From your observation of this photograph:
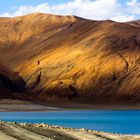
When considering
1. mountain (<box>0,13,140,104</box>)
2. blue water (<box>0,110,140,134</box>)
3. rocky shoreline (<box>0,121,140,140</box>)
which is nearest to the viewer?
rocky shoreline (<box>0,121,140,140</box>)

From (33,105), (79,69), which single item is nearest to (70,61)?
(79,69)

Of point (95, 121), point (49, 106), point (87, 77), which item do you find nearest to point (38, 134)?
point (95, 121)

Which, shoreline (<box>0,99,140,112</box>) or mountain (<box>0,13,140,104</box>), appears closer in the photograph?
shoreline (<box>0,99,140,112</box>)

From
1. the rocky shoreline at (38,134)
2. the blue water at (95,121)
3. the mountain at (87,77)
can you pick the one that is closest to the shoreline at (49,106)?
the mountain at (87,77)

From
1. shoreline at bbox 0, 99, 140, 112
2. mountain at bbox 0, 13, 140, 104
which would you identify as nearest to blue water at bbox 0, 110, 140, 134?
shoreline at bbox 0, 99, 140, 112

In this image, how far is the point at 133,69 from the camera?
185375 mm

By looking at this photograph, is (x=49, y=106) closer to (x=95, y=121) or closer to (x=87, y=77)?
(x=87, y=77)

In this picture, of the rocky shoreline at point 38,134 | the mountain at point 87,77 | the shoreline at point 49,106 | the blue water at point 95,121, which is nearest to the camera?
the rocky shoreline at point 38,134

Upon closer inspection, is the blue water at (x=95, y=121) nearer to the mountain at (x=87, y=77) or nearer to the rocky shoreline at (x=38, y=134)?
the rocky shoreline at (x=38, y=134)

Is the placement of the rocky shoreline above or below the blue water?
below

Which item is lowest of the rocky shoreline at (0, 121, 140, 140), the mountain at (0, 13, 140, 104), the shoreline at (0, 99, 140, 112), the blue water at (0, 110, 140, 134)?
the rocky shoreline at (0, 121, 140, 140)

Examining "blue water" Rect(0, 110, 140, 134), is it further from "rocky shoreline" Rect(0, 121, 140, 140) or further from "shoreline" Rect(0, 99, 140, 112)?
"shoreline" Rect(0, 99, 140, 112)

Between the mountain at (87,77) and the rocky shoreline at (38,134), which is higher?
the mountain at (87,77)

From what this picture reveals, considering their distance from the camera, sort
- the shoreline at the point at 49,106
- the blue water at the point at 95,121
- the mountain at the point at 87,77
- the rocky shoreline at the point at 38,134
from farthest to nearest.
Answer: the mountain at the point at 87,77 → the shoreline at the point at 49,106 → the blue water at the point at 95,121 → the rocky shoreline at the point at 38,134
